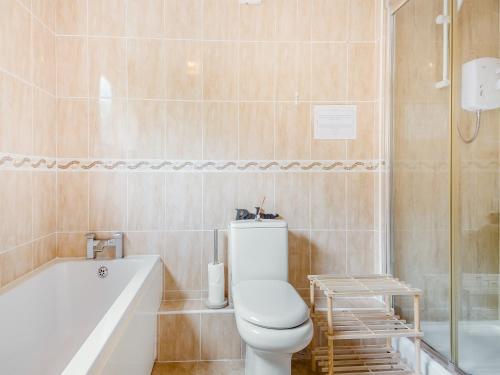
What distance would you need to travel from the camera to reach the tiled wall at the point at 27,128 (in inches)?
62.1

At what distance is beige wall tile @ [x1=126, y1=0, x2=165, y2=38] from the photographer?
82.7 inches

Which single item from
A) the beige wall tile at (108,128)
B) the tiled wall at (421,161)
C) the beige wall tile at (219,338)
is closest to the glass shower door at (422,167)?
the tiled wall at (421,161)

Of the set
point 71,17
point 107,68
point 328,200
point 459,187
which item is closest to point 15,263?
point 107,68

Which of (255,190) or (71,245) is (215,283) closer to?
(255,190)

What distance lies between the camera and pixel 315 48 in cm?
219

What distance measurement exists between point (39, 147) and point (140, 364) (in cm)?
131

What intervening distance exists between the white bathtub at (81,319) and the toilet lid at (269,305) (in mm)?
475

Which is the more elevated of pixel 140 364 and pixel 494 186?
pixel 494 186

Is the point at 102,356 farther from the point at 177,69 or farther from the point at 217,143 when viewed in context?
the point at 177,69

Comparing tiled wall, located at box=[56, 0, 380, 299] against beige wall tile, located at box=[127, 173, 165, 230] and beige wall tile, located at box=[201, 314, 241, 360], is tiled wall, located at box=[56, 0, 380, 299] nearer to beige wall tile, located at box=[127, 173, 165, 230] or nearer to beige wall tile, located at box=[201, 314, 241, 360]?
beige wall tile, located at box=[127, 173, 165, 230]

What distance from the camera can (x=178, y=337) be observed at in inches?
76.7

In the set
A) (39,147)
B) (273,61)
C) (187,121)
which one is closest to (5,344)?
(39,147)

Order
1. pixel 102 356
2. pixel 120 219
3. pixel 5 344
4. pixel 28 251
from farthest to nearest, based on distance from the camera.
Answer: pixel 120 219
pixel 28 251
pixel 5 344
pixel 102 356

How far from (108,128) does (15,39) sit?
0.64 metres
